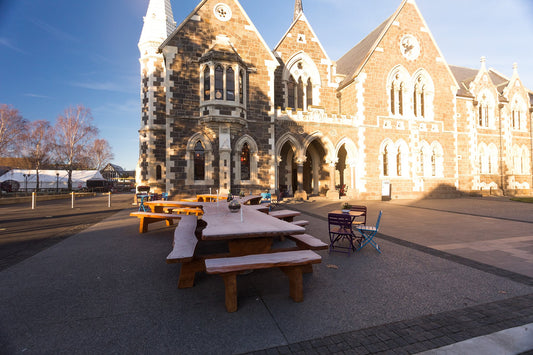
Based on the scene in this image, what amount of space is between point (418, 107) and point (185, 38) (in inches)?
723

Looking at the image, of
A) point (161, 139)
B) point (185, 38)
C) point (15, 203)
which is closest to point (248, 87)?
point (185, 38)

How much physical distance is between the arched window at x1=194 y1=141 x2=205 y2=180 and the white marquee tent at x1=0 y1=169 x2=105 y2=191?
994 inches

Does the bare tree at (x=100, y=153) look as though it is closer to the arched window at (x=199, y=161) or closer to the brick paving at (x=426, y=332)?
the arched window at (x=199, y=161)

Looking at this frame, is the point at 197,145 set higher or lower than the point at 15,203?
higher

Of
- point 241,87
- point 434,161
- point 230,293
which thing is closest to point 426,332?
point 230,293

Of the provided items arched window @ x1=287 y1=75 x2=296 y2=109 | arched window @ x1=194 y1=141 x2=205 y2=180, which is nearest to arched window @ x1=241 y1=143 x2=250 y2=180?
arched window @ x1=194 y1=141 x2=205 y2=180

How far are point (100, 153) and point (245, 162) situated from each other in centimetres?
4937

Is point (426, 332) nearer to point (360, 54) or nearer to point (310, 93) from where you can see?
point (310, 93)

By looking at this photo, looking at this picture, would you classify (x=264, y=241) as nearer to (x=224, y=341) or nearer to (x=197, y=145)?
(x=224, y=341)

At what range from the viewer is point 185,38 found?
47.6ft

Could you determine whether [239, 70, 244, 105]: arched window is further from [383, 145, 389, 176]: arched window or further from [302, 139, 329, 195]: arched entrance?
[383, 145, 389, 176]: arched window

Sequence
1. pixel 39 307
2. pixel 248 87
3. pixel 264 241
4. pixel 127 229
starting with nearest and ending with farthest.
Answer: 1. pixel 39 307
2. pixel 264 241
3. pixel 127 229
4. pixel 248 87

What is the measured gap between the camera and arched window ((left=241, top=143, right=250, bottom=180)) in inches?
625

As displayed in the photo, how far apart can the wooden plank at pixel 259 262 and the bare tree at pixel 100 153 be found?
58416 millimetres
